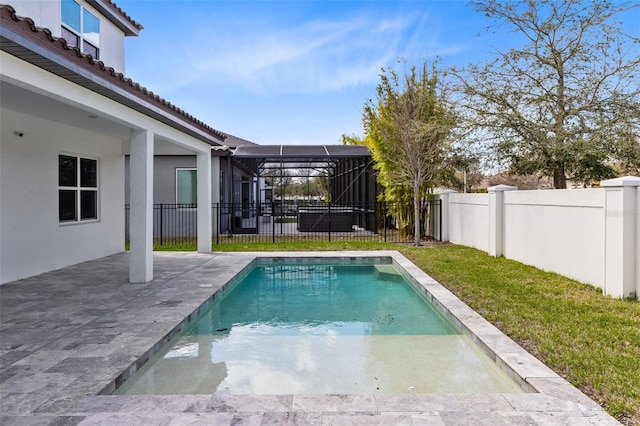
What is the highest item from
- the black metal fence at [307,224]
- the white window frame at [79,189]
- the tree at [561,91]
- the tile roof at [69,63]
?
the tree at [561,91]

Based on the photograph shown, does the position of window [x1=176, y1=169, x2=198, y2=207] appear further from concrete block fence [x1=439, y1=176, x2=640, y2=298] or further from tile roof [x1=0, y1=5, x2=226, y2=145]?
concrete block fence [x1=439, y1=176, x2=640, y2=298]

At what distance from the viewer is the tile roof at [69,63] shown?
3566 mm

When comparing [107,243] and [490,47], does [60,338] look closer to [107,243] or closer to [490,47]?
[107,243]

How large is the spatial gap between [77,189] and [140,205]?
3.26m

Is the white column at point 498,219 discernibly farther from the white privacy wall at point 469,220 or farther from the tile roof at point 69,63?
the tile roof at point 69,63

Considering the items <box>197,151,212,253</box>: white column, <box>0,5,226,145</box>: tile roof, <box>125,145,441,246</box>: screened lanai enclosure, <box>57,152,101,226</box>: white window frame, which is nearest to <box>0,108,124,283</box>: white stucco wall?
<box>57,152,101,226</box>: white window frame

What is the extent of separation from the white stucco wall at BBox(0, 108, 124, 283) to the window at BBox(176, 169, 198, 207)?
4975mm

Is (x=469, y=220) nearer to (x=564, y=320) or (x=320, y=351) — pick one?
(x=564, y=320)

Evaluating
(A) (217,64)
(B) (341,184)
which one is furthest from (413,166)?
(B) (341,184)

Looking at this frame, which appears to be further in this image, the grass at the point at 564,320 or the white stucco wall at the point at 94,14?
the white stucco wall at the point at 94,14

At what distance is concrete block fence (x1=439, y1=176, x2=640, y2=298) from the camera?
581cm

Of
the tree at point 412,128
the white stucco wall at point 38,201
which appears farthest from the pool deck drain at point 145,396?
the tree at point 412,128

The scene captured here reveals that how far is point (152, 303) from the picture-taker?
19.4 feet

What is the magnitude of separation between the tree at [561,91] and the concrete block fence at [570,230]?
2.42 metres
